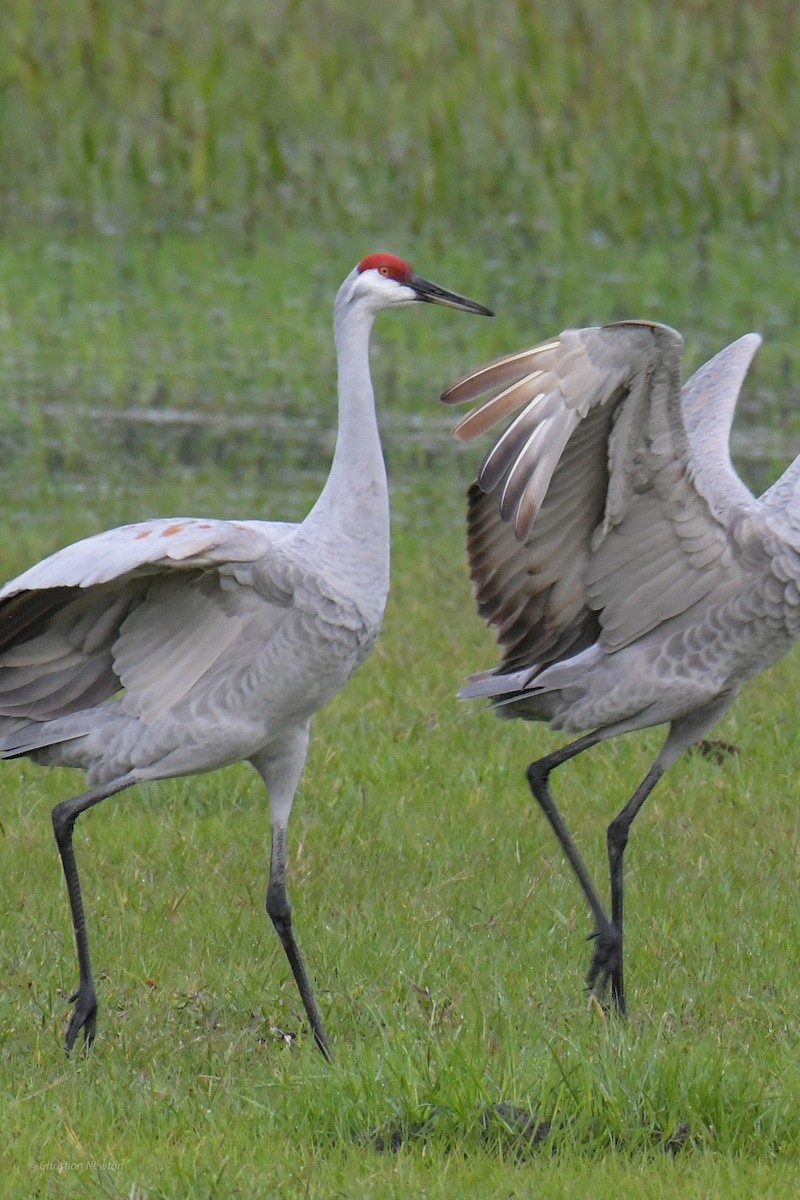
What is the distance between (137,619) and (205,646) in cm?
15

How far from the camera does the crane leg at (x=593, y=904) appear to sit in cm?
487

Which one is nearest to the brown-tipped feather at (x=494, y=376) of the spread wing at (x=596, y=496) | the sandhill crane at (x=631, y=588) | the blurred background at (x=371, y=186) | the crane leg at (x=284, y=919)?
the spread wing at (x=596, y=496)

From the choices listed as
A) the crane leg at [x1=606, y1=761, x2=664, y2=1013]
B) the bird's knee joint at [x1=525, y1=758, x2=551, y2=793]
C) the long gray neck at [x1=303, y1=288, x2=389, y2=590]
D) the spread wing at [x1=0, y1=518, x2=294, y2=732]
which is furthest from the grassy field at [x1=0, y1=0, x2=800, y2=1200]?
the long gray neck at [x1=303, y1=288, x2=389, y2=590]

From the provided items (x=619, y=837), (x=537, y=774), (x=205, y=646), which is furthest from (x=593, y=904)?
(x=205, y=646)

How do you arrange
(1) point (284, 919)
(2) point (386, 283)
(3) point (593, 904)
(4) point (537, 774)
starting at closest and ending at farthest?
1. (1) point (284, 919)
2. (2) point (386, 283)
3. (3) point (593, 904)
4. (4) point (537, 774)

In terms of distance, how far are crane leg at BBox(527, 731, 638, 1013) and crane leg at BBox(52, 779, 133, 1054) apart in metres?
1.11

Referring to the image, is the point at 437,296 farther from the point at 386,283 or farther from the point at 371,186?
the point at 371,186

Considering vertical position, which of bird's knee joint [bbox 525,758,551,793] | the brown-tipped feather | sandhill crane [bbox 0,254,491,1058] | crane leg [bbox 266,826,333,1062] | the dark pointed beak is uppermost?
the dark pointed beak

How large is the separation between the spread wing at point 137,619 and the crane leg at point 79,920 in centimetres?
21

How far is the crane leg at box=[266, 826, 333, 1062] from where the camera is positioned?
4.52m

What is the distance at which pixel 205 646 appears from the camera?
459cm

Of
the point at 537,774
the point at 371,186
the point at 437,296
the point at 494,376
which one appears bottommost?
the point at 537,774

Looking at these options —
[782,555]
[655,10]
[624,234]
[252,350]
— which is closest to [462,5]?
[655,10]

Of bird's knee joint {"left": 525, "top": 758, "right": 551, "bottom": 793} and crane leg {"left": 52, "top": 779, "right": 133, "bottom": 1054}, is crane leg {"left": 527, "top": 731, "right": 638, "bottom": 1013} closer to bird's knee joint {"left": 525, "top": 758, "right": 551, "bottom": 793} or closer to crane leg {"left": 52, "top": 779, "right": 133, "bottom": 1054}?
bird's knee joint {"left": 525, "top": 758, "right": 551, "bottom": 793}
